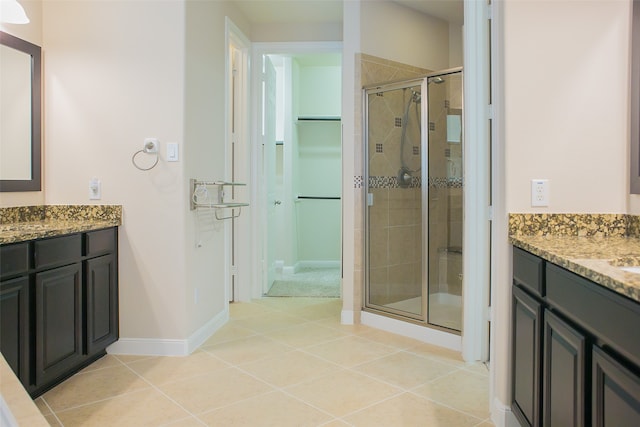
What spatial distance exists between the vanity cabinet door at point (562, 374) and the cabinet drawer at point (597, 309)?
0.05m

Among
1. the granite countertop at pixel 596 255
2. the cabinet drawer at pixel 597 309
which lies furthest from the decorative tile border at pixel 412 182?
the cabinet drawer at pixel 597 309

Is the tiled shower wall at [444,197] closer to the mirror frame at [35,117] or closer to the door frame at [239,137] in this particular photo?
the door frame at [239,137]

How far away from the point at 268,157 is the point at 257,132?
0.32 m

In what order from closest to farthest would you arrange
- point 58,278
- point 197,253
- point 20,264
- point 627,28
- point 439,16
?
point 627,28 < point 20,264 < point 58,278 < point 197,253 < point 439,16

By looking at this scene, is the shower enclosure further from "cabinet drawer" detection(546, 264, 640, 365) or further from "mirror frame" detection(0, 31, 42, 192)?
"mirror frame" detection(0, 31, 42, 192)

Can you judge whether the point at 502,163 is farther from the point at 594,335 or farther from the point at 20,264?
the point at 20,264

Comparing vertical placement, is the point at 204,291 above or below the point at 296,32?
below

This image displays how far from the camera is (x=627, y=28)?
1.97m

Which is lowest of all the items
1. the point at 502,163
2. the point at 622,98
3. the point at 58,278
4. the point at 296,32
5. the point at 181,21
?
the point at 58,278

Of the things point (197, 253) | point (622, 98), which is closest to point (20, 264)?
point (197, 253)

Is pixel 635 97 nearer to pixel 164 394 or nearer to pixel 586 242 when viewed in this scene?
pixel 586 242

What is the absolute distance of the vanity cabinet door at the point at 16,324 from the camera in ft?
7.06

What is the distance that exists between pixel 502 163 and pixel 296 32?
3.18 m

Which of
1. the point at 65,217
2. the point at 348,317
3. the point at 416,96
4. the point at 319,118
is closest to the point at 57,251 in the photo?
the point at 65,217
